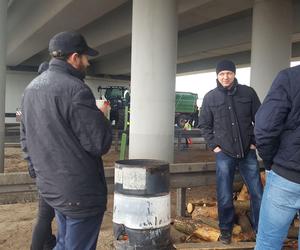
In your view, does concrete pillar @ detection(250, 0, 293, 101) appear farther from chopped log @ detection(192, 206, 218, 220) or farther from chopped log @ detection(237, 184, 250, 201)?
chopped log @ detection(192, 206, 218, 220)

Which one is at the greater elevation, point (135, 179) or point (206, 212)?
point (135, 179)

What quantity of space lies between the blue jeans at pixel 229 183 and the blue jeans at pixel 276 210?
1.73m

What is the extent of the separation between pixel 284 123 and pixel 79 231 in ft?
4.75

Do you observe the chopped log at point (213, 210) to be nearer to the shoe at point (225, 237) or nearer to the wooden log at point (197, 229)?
the wooden log at point (197, 229)

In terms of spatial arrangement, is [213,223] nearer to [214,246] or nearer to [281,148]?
[214,246]

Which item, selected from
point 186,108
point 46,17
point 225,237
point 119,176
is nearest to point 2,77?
point 119,176

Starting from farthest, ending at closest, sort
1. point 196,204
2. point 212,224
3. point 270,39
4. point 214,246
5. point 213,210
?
point 270,39
point 196,204
point 213,210
point 212,224
point 214,246

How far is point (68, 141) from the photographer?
2.63 meters

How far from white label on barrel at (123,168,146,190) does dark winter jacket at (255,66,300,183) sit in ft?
5.90

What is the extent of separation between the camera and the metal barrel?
4.44m

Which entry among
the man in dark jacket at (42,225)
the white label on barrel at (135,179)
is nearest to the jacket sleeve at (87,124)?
the man in dark jacket at (42,225)

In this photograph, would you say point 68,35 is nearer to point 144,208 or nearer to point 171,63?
point 144,208

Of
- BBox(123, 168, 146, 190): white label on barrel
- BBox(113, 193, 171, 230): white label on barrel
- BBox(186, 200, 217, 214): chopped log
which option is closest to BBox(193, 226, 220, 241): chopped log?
BBox(113, 193, 171, 230): white label on barrel

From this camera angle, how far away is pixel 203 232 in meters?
5.02
